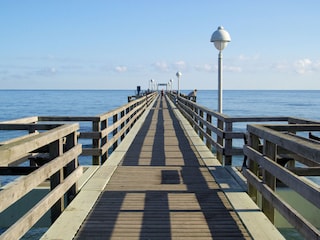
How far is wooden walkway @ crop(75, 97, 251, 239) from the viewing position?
161 inches

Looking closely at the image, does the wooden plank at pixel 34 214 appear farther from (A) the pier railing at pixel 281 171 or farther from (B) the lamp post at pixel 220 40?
(B) the lamp post at pixel 220 40

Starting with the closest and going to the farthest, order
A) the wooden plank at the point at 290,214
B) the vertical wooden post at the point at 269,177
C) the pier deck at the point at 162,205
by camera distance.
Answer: the wooden plank at the point at 290,214, the pier deck at the point at 162,205, the vertical wooden post at the point at 269,177

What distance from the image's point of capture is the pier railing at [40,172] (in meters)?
3.01

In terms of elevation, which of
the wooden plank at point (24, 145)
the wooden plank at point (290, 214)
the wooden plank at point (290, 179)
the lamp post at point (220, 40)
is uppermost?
the lamp post at point (220, 40)

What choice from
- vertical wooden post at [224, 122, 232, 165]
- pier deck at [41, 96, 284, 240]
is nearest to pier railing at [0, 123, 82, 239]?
pier deck at [41, 96, 284, 240]

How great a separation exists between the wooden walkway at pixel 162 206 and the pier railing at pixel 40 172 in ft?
1.62

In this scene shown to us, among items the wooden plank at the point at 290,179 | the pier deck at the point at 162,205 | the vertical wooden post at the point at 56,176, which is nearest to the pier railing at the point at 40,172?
the vertical wooden post at the point at 56,176

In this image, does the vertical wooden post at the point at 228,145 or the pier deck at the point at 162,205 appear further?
the vertical wooden post at the point at 228,145

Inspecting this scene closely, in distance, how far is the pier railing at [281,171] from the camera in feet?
10.3

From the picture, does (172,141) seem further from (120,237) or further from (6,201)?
(6,201)

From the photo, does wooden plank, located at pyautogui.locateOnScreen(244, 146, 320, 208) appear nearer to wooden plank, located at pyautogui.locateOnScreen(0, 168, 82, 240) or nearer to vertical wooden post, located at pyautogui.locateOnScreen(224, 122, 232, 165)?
vertical wooden post, located at pyautogui.locateOnScreen(224, 122, 232, 165)

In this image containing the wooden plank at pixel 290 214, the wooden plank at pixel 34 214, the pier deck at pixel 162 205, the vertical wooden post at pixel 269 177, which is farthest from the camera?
the vertical wooden post at pixel 269 177

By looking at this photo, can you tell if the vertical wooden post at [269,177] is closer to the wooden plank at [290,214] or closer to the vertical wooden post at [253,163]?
the wooden plank at [290,214]

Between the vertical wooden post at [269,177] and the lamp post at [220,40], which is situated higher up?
the lamp post at [220,40]
